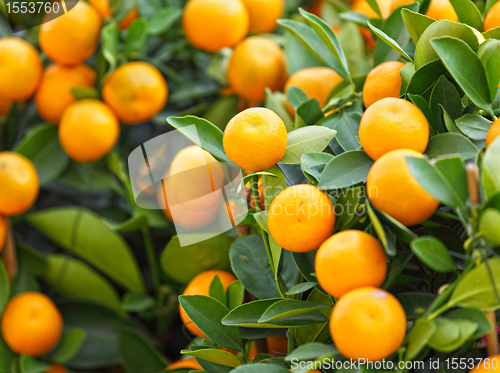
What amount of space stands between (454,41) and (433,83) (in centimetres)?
5

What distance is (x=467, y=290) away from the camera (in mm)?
343

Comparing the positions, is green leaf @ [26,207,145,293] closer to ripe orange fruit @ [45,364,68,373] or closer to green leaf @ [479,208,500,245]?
ripe orange fruit @ [45,364,68,373]

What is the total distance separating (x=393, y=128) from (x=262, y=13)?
567 mm

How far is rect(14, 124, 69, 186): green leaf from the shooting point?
81cm

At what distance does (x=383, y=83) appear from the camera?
19.2 inches

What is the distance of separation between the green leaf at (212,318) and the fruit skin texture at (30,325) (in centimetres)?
37

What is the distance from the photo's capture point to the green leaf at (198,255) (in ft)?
1.93

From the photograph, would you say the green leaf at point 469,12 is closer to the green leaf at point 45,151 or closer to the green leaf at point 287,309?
the green leaf at point 287,309

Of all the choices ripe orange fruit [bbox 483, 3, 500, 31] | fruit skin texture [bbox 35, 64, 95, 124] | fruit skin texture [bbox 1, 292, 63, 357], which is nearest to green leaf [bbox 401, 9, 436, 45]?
ripe orange fruit [bbox 483, 3, 500, 31]

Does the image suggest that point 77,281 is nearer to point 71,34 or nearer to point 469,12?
point 71,34

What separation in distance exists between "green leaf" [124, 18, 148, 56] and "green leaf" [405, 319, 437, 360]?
2.13ft

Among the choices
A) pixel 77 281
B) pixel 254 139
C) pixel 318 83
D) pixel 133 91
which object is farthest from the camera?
pixel 77 281

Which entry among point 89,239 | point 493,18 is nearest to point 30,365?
point 89,239

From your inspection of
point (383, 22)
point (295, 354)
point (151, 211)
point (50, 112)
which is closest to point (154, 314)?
point (151, 211)
